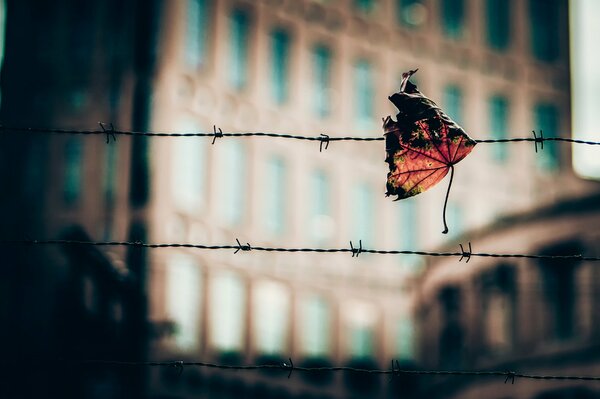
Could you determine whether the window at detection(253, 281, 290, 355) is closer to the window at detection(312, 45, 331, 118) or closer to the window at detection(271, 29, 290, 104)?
the window at detection(271, 29, 290, 104)

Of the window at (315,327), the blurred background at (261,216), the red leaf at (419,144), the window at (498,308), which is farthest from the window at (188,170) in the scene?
the red leaf at (419,144)

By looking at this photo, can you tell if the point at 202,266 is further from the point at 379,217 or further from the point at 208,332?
the point at 379,217

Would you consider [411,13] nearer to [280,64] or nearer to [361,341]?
[280,64]

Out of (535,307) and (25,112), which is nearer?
(535,307)

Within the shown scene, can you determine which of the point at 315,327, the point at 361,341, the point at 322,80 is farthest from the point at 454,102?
the point at 315,327

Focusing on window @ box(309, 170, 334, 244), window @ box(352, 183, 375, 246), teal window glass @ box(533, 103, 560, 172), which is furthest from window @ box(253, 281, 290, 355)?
teal window glass @ box(533, 103, 560, 172)

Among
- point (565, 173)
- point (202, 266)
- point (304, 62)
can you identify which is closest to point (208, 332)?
point (202, 266)

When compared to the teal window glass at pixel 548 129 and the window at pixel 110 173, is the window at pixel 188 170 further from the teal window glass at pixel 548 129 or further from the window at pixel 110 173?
the teal window glass at pixel 548 129
